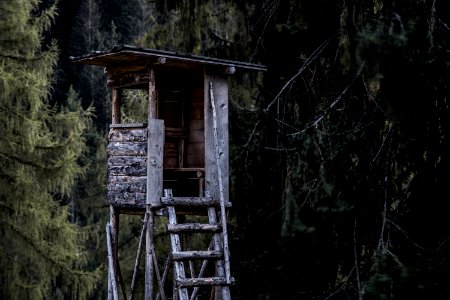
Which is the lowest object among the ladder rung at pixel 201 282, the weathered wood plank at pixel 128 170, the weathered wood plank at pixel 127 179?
the ladder rung at pixel 201 282

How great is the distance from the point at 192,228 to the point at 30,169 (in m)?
8.68

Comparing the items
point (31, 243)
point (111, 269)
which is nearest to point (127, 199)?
point (111, 269)

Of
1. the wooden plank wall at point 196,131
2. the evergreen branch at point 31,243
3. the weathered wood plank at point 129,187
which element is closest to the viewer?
the weathered wood plank at point 129,187

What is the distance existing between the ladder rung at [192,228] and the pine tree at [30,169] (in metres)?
8.23

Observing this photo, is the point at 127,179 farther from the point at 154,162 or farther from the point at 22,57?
the point at 22,57

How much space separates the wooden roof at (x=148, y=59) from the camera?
9383 millimetres

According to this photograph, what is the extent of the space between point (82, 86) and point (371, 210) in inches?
1411

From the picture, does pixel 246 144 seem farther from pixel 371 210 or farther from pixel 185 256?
pixel 371 210

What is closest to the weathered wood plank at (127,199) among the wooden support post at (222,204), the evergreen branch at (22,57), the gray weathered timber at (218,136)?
the gray weathered timber at (218,136)

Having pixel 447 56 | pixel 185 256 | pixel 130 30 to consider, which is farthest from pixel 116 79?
pixel 130 30

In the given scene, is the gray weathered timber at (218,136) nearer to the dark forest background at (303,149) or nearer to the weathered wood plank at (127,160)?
the dark forest background at (303,149)

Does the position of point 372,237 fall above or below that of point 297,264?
above

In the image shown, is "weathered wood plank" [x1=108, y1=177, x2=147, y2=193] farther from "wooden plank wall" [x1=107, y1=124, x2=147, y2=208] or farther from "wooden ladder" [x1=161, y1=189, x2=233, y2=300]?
"wooden ladder" [x1=161, y1=189, x2=233, y2=300]

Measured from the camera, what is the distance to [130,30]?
46.3 meters
